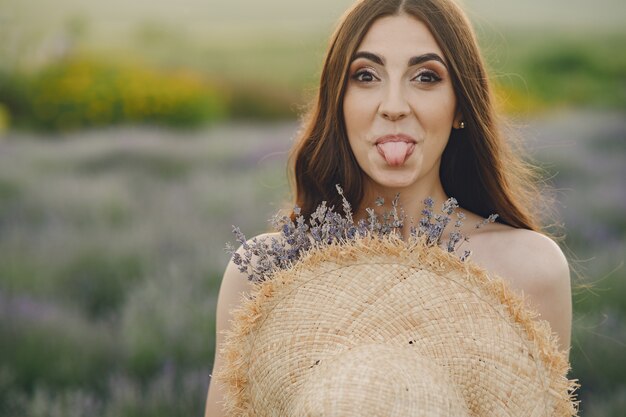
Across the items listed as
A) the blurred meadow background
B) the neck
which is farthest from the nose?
the blurred meadow background

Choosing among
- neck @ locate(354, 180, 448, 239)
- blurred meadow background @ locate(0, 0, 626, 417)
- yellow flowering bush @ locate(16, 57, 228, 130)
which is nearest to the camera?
neck @ locate(354, 180, 448, 239)

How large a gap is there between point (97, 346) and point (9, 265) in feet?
3.89

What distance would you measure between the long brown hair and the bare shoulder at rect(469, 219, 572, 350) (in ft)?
0.34

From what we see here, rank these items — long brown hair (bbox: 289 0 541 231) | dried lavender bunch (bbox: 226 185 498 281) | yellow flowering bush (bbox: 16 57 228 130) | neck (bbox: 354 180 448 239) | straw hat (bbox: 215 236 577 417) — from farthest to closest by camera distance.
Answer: yellow flowering bush (bbox: 16 57 228 130) < neck (bbox: 354 180 448 239) < long brown hair (bbox: 289 0 541 231) < dried lavender bunch (bbox: 226 185 498 281) < straw hat (bbox: 215 236 577 417)

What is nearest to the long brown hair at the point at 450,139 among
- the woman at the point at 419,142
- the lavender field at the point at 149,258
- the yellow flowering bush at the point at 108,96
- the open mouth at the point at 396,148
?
the woman at the point at 419,142

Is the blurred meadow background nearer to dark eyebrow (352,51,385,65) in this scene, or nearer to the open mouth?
dark eyebrow (352,51,385,65)

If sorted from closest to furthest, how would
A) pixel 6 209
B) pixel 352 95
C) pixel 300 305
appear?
pixel 300 305 → pixel 352 95 → pixel 6 209

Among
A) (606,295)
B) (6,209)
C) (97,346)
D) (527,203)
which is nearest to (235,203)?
(6,209)

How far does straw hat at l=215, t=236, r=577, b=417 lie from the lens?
1.46 metres

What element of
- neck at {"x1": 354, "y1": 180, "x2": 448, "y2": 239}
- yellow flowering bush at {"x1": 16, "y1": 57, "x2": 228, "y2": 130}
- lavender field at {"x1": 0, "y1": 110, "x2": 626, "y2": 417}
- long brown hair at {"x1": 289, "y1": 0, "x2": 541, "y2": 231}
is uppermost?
long brown hair at {"x1": 289, "y1": 0, "x2": 541, "y2": 231}

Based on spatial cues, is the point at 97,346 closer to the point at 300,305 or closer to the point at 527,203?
the point at 527,203

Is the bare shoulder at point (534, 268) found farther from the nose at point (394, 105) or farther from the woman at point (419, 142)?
the nose at point (394, 105)

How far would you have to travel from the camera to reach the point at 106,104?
10164 millimetres

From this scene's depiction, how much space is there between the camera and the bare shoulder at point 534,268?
2.33 m
